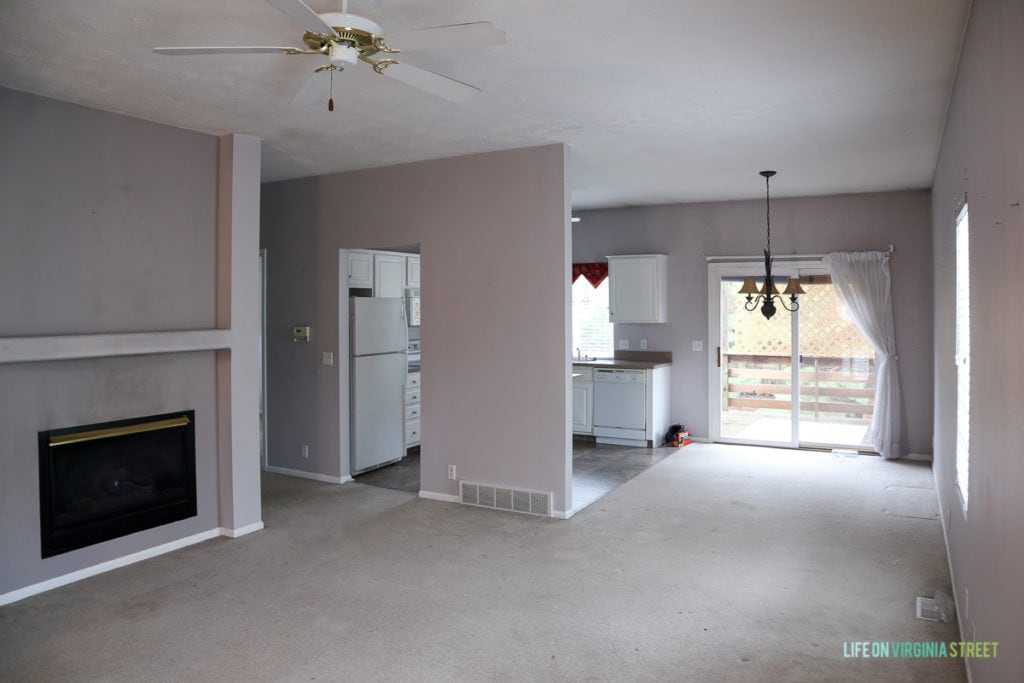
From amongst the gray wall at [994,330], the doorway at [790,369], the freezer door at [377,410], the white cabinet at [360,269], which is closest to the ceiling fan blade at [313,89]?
the gray wall at [994,330]

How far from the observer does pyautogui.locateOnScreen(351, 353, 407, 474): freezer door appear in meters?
6.07

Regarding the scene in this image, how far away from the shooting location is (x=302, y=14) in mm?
2084

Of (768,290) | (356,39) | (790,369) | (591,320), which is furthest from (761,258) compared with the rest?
(356,39)

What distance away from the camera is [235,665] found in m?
2.90

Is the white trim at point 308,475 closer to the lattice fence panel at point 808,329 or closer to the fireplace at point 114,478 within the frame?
the fireplace at point 114,478

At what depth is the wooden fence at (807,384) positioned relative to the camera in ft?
23.1

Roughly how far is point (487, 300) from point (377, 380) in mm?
1717

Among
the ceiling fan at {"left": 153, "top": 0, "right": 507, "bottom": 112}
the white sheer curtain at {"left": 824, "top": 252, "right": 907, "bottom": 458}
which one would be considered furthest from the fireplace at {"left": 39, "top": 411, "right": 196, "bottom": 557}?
the white sheer curtain at {"left": 824, "top": 252, "right": 907, "bottom": 458}

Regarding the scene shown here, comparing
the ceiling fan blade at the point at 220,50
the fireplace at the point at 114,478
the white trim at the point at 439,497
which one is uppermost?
the ceiling fan blade at the point at 220,50

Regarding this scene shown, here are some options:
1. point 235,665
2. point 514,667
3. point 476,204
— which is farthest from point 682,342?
point 235,665

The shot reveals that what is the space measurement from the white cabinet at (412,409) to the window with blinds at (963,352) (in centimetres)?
468

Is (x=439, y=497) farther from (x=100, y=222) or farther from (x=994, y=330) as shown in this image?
(x=994, y=330)

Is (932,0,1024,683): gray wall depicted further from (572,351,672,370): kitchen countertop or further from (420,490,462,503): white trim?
(572,351,672,370): kitchen countertop

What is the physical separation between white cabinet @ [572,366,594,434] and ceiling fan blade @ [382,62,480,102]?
5.12m
